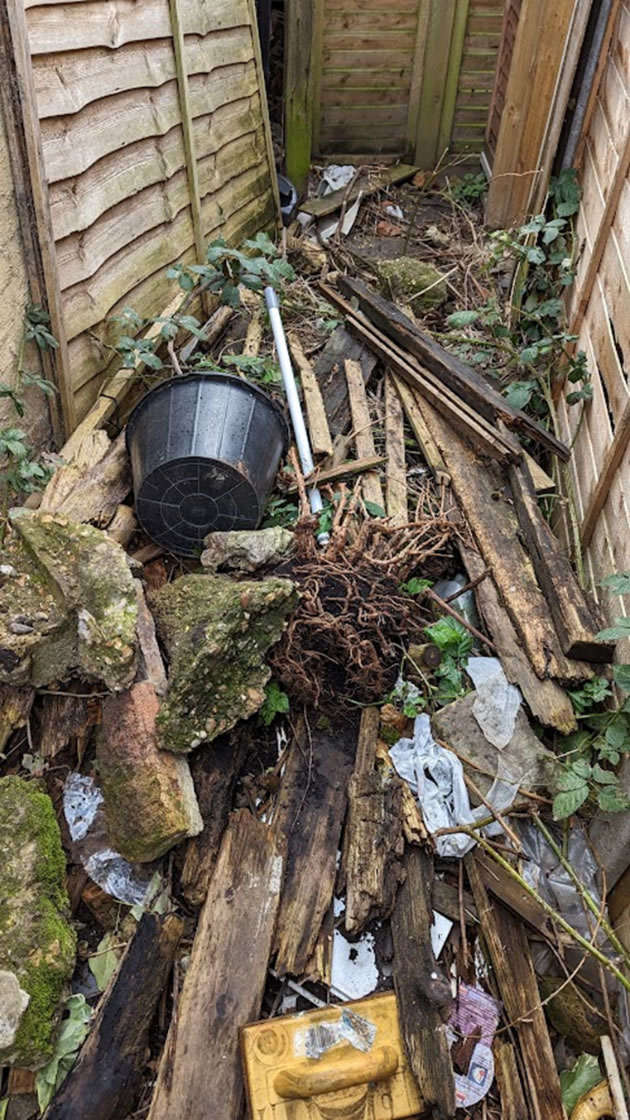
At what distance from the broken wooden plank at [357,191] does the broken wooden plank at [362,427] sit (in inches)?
99.5

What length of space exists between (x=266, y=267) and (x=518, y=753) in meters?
2.60

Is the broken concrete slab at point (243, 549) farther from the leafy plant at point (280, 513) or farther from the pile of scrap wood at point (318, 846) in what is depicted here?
the leafy plant at point (280, 513)

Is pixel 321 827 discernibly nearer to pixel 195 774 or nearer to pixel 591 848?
pixel 195 774

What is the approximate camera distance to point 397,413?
12.6 ft

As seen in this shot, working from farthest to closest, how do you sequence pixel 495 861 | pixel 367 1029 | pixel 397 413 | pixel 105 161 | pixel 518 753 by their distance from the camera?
1. pixel 397 413
2. pixel 105 161
3. pixel 518 753
4. pixel 495 861
5. pixel 367 1029

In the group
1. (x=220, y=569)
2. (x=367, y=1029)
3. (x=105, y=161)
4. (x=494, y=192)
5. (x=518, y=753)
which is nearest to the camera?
(x=367, y=1029)

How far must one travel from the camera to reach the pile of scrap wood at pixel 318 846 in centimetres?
213

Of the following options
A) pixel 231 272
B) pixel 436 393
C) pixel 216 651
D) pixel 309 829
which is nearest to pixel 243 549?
pixel 216 651

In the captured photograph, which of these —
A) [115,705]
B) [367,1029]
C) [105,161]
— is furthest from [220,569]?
[105,161]

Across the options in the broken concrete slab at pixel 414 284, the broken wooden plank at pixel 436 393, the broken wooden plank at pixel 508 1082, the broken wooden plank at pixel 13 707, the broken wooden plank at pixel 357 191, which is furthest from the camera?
the broken wooden plank at pixel 357 191

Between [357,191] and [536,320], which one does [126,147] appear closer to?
[536,320]

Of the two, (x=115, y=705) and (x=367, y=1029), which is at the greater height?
(x=115, y=705)

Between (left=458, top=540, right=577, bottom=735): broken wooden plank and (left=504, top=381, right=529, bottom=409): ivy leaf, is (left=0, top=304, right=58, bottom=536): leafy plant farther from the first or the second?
(left=504, top=381, right=529, bottom=409): ivy leaf

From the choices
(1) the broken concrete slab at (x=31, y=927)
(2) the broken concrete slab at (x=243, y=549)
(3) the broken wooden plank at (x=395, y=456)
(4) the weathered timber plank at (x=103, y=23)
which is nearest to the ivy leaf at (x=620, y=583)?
(3) the broken wooden plank at (x=395, y=456)
